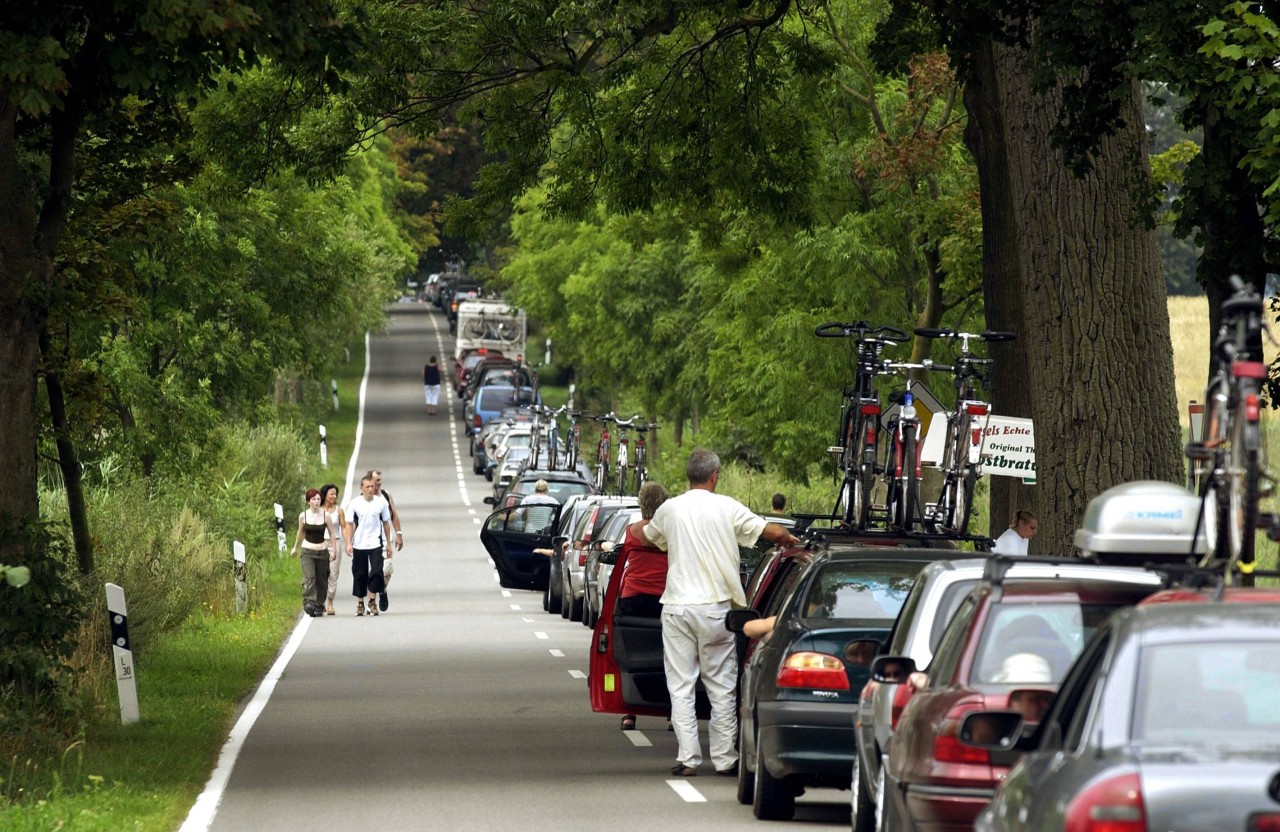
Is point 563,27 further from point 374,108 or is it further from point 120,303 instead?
point 120,303

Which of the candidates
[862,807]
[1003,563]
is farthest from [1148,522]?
[862,807]

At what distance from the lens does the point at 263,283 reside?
116ft

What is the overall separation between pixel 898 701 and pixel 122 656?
807 centimetres

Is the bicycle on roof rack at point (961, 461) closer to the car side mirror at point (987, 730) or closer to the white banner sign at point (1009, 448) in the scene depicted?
the white banner sign at point (1009, 448)

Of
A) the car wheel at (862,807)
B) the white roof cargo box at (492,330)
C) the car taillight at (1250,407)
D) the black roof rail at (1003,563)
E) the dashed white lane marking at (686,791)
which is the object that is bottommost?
the dashed white lane marking at (686,791)

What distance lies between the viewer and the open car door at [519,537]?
35031 mm

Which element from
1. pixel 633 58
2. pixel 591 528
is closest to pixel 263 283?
pixel 591 528

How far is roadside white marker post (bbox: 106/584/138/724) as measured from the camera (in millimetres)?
16125

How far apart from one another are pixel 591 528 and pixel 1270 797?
24.1 meters

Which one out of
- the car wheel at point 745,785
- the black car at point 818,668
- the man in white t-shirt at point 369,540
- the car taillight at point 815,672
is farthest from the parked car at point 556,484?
the car taillight at point 815,672

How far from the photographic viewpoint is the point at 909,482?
16391 mm

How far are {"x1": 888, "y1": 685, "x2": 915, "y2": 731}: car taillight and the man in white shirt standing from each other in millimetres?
3676

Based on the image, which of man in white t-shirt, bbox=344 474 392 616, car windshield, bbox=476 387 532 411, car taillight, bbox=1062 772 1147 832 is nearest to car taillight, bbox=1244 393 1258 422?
car taillight, bbox=1062 772 1147 832

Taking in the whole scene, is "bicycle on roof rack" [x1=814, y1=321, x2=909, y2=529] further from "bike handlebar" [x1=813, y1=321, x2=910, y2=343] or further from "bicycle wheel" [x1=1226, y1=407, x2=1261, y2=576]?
"bicycle wheel" [x1=1226, y1=407, x2=1261, y2=576]
